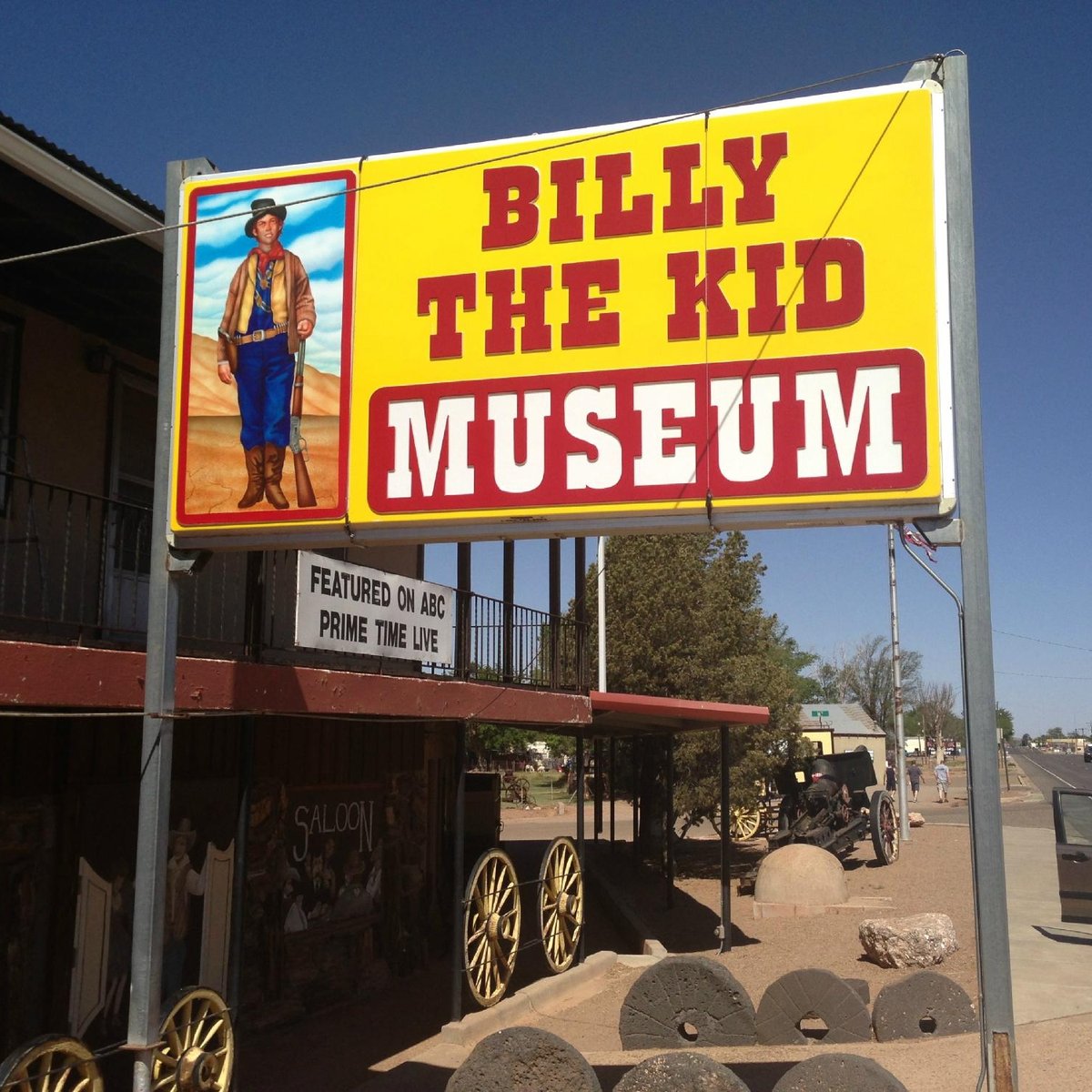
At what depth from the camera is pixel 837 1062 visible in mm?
5812

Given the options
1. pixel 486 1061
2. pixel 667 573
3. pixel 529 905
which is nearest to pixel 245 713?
pixel 486 1061

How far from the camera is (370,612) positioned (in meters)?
10.8

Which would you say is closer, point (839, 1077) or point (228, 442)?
point (839, 1077)

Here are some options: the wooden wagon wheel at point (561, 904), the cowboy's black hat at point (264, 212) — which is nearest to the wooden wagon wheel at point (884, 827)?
the wooden wagon wheel at point (561, 904)

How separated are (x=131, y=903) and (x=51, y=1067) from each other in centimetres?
305

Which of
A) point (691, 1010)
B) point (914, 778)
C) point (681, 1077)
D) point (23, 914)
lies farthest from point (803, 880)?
point (914, 778)

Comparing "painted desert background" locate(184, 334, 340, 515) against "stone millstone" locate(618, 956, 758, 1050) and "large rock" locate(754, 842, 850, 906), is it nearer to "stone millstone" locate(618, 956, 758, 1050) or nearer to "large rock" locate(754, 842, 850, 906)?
"stone millstone" locate(618, 956, 758, 1050)

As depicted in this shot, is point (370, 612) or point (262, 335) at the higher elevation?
point (262, 335)

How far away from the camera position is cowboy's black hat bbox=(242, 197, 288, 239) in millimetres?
6699

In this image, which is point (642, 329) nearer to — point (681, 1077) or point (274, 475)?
point (274, 475)

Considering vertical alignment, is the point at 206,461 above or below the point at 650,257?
below

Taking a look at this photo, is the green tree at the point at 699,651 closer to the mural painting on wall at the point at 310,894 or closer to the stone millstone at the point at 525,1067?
the mural painting on wall at the point at 310,894

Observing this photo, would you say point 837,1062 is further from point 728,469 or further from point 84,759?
point 84,759

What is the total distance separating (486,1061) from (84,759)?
3722mm
